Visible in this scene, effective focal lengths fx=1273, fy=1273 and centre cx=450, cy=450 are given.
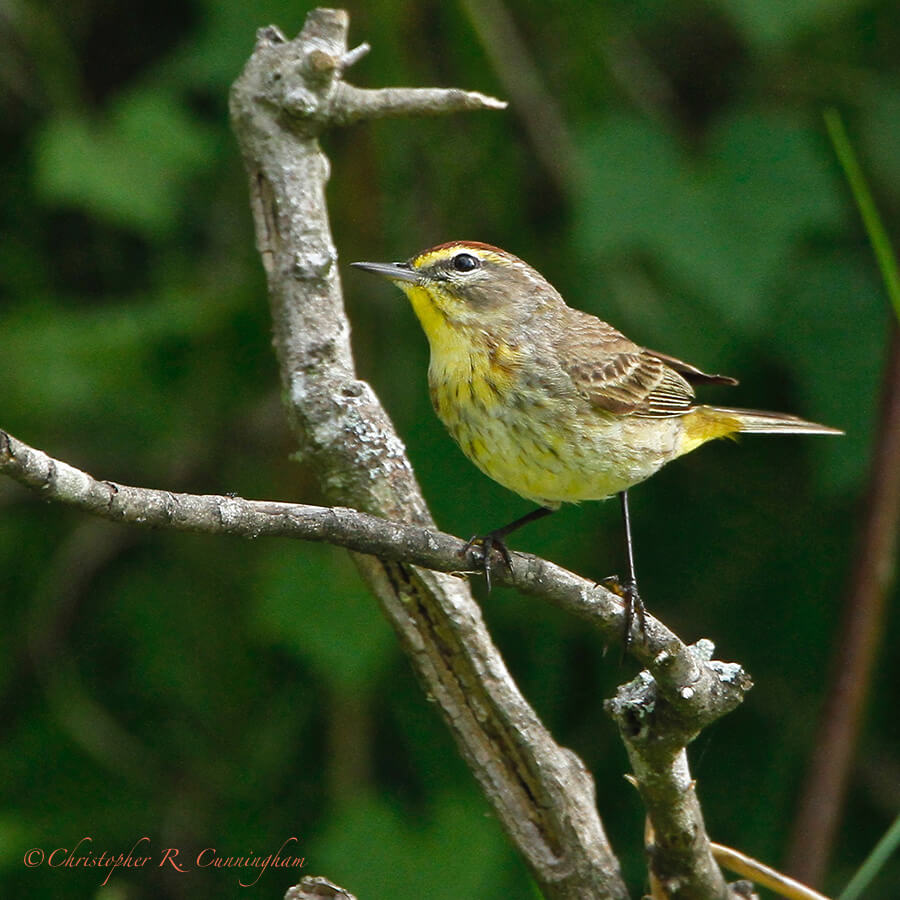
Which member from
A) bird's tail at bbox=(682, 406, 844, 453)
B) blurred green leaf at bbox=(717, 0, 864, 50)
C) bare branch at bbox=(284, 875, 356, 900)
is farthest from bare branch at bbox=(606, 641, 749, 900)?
blurred green leaf at bbox=(717, 0, 864, 50)

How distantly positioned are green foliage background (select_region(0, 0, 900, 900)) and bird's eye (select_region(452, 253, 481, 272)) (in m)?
0.66

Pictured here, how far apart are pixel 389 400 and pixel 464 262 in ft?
3.34

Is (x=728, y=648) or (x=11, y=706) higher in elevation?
(x=728, y=648)

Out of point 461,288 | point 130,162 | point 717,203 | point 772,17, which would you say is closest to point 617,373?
point 461,288

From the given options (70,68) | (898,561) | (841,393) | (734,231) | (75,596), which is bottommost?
(75,596)

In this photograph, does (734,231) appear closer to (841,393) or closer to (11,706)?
(841,393)

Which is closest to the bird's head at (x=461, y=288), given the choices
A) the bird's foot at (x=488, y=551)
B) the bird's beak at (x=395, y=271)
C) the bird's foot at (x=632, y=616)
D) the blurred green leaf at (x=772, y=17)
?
the bird's beak at (x=395, y=271)

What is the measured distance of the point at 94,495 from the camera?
6.29ft

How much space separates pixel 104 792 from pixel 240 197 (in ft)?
7.84

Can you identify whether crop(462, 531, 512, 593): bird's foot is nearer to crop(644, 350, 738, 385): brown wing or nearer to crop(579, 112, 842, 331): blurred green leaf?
crop(644, 350, 738, 385): brown wing

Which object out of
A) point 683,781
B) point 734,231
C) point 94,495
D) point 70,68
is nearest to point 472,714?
point 683,781

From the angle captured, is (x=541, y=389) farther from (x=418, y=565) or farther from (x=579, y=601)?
(x=418, y=565)

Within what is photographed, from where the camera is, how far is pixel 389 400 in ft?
14.9

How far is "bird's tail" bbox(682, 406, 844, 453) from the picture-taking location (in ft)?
12.8
